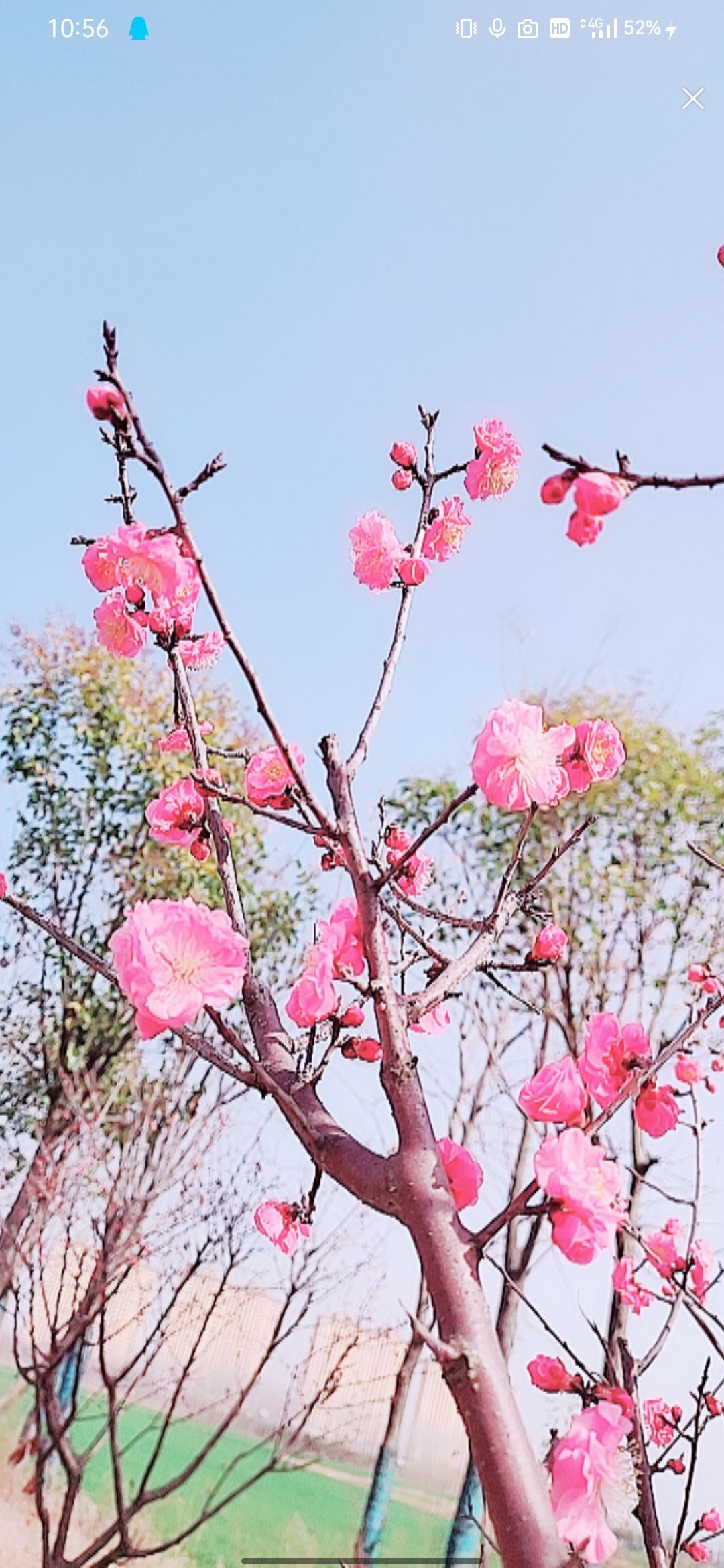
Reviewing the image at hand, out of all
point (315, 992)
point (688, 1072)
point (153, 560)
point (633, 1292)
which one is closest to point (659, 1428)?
point (633, 1292)

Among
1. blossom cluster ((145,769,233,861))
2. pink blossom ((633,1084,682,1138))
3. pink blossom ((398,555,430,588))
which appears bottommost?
pink blossom ((633,1084,682,1138))

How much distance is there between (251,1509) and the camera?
3473 millimetres

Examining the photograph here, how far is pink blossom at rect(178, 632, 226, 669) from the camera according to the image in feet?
3.82

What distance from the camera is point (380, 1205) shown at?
2.17 feet

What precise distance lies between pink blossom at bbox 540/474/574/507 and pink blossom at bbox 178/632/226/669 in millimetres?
554

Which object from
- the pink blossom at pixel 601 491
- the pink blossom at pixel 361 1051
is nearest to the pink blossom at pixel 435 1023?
the pink blossom at pixel 361 1051

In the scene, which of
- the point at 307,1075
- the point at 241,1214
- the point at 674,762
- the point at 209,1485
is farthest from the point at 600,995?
the point at 307,1075

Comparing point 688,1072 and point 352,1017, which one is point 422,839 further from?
point 688,1072

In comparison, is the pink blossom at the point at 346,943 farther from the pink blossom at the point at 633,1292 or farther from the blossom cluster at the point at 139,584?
the pink blossom at the point at 633,1292

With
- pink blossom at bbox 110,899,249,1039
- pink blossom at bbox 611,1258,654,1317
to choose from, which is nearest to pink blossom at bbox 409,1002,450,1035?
pink blossom at bbox 110,899,249,1039

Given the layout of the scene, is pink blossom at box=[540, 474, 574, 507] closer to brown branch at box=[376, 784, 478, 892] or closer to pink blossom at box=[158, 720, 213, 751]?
brown branch at box=[376, 784, 478, 892]

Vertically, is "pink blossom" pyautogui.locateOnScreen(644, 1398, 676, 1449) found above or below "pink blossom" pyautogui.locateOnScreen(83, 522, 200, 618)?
below

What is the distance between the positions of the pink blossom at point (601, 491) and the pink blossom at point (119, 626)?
0.51 meters

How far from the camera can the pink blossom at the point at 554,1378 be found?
82cm
